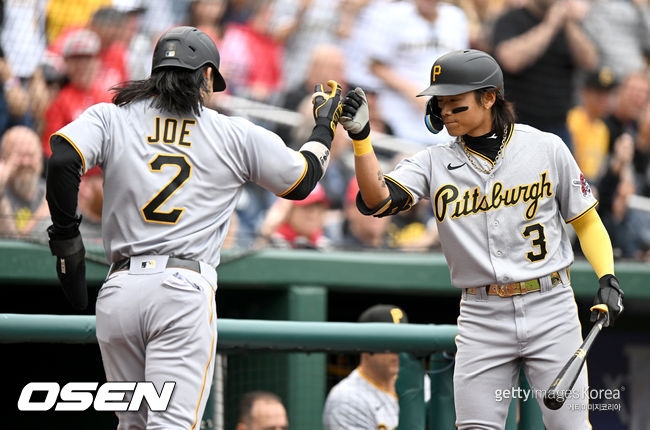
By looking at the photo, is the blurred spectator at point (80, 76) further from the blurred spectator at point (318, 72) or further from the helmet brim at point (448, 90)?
the helmet brim at point (448, 90)

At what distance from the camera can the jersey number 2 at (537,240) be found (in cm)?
292

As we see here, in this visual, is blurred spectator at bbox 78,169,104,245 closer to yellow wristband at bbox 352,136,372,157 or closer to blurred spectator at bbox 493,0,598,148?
yellow wristband at bbox 352,136,372,157

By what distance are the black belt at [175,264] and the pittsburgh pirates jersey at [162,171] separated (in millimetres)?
18

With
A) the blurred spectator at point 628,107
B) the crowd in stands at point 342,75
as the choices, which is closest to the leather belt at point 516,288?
the crowd in stands at point 342,75

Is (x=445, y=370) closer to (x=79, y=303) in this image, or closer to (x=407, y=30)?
(x=79, y=303)

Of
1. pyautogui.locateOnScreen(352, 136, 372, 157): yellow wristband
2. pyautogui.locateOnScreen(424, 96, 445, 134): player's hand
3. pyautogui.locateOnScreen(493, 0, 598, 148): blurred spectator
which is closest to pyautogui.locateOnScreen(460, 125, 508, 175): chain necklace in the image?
pyautogui.locateOnScreen(424, 96, 445, 134): player's hand

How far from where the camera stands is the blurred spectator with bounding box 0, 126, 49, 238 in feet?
16.3

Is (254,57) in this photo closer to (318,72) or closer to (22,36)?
(318,72)

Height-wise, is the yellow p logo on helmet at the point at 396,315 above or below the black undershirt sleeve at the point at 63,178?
below

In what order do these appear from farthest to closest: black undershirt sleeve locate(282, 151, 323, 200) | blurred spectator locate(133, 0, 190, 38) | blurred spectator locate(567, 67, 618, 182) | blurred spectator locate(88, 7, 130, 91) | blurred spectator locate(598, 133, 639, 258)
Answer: blurred spectator locate(567, 67, 618, 182) < blurred spectator locate(598, 133, 639, 258) < blurred spectator locate(133, 0, 190, 38) < blurred spectator locate(88, 7, 130, 91) < black undershirt sleeve locate(282, 151, 323, 200)

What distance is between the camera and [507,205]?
2.95m

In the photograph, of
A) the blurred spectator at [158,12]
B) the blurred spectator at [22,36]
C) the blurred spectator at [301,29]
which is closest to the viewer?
the blurred spectator at [22,36]

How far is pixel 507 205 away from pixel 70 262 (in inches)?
52.7

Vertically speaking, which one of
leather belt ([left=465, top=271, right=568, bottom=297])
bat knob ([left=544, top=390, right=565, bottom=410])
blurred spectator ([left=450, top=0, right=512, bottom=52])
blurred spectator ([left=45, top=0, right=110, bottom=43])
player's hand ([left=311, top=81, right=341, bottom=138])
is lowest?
bat knob ([left=544, top=390, right=565, bottom=410])
